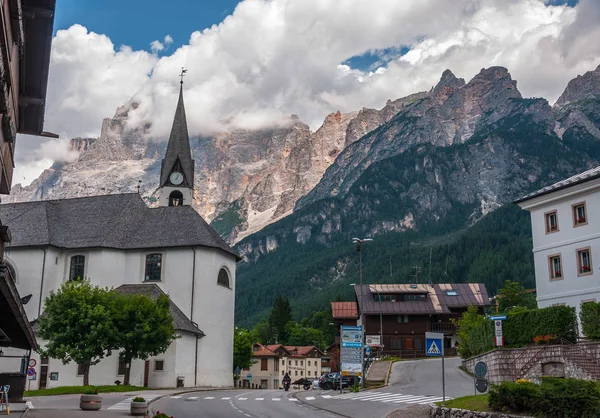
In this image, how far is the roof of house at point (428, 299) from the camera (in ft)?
296

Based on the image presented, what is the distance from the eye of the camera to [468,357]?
49.8 meters

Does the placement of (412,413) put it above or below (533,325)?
below

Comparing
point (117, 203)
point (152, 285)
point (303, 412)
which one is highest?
point (117, 203)

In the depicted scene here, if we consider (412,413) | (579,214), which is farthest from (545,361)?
(579,214)

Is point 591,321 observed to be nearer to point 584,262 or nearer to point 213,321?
point 584,262

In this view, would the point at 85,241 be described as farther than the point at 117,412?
Yes

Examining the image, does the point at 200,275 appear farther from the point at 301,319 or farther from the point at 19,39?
the point at 301,319

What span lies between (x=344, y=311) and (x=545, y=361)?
6371 centimetres

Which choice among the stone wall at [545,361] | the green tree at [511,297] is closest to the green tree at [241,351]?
the green tree at [511,297]

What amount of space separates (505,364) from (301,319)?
475 feet

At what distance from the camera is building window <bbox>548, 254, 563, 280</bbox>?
44.0m

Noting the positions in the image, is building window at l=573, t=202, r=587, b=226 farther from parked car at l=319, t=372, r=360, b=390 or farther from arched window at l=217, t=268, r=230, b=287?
arched window at l=217, t=268, r=230, b=287

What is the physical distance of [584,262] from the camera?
1662 inches

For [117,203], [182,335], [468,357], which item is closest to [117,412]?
[182,335]
